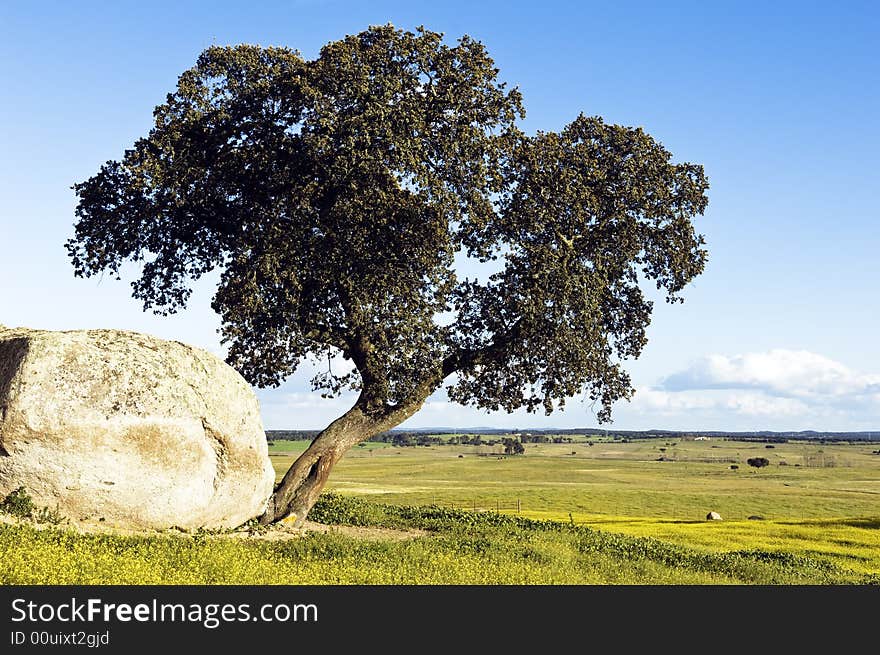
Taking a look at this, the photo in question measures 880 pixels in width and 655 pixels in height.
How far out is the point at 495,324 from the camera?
31094 millimetres

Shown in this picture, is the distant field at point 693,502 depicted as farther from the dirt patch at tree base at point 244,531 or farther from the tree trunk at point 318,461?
the tree trunk at point 318,461

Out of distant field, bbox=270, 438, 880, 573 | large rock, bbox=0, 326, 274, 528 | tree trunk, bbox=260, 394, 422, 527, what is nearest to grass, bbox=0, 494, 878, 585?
large rock, bbox=0, 326, 274, 528

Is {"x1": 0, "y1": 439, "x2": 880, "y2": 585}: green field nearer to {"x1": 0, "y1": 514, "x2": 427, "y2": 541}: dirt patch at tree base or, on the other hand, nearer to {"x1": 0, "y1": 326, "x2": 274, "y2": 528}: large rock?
{"x1": 0, "y1": 514, "x2": 427, "y2": 541}: dirt patch at tree base

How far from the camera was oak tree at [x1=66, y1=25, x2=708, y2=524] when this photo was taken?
93.8 ft

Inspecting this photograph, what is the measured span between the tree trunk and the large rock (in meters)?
4.93

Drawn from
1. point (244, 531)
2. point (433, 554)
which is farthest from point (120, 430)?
point (433, 554)

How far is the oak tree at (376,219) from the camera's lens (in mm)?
28594

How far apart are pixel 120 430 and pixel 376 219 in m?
11.1

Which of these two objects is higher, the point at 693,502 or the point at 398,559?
the point at 398,559

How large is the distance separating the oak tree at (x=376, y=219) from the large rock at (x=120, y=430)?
543 centimetres

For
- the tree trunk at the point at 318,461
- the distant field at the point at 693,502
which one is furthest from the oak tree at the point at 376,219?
the distant field at the point at 693,502

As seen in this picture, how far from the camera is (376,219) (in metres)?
28.3

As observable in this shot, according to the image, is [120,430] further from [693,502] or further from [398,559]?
[693,502]
